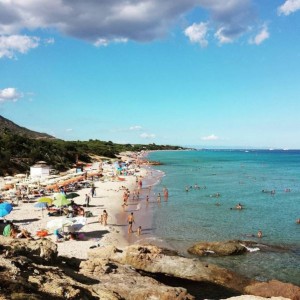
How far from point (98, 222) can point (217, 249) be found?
10151mm

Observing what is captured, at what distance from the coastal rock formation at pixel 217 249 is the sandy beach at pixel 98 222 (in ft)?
14.4

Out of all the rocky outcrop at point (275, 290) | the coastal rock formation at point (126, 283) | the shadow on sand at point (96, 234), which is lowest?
the shadow on sand at point (96, 234)

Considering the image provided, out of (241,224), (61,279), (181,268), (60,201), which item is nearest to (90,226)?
(60,201)

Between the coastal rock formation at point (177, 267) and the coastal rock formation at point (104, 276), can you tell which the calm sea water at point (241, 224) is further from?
the coastal rock formation at point (104, 276)

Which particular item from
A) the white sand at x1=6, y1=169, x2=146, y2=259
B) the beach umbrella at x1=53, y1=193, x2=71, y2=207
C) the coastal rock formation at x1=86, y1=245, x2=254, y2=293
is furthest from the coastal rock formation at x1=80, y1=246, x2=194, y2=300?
the beach umbrella at x1=53, y1=193, x2=71, y2=207

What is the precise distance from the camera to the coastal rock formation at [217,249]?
19812mm

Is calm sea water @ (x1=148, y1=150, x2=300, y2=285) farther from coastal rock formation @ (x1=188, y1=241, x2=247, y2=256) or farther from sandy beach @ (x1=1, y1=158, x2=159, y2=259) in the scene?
sandy beach @ (x1=1, y1=158, x2=159, y2=259)

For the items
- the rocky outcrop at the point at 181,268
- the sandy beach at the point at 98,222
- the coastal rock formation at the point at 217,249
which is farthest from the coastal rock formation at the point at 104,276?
the sandy beach at the point at 98,222

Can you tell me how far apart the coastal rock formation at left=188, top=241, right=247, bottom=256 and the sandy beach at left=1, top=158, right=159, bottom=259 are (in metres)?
4.40

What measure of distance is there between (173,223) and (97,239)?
8.19 metres

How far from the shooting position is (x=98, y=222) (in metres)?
26.6

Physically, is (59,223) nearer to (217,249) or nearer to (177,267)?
(177,267)

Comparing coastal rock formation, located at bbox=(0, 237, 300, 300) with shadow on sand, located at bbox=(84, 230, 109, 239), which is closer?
coastal rock formation, located at bbox=(0, 237, 300, 300)

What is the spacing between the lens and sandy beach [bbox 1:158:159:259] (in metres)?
20.2
